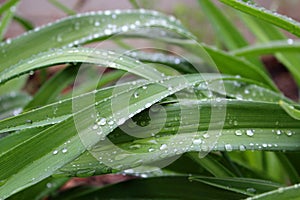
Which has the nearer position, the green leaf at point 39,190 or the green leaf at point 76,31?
the green leaf at point 39,190

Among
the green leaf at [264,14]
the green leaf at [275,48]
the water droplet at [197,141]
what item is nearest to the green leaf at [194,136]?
the water droplet at [197,141]

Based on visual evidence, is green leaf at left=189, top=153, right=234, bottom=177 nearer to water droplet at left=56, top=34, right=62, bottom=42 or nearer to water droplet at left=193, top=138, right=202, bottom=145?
water droplet at left=193, top=138, right=202, bottom=145

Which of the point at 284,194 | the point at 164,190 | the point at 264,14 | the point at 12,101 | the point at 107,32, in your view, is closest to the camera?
the point at 284,194

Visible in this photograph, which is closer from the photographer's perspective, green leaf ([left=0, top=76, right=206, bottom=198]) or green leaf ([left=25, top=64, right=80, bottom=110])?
green leaf ([left=0, top=76, right=206, bottom=198])

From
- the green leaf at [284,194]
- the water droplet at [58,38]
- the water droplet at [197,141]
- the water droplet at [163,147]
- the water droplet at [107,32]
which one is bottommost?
the green leaf at [284,194]

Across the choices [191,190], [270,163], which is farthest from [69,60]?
[270,163]

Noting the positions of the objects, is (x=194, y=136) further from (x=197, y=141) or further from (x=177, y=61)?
(x=177, y=61)

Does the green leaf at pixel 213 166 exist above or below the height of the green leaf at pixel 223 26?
below

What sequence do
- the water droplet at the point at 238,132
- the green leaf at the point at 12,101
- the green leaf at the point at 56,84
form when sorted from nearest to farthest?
the water droplet at the point at 238,132
the green leaf at the point at 56,84
the green leaf at the point at 12,101

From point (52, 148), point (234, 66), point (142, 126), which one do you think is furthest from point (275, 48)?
point (52, 148)

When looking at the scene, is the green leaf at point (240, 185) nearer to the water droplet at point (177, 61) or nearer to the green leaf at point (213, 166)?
the green leaf at point (213, 166)

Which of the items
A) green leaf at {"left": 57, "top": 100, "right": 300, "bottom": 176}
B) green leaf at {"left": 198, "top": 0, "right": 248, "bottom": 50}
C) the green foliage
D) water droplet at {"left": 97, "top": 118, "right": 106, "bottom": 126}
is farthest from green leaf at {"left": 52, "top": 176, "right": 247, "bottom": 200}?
green leaf at {"left": 198, "top": 0, "right": 248, "bottom": 50}
